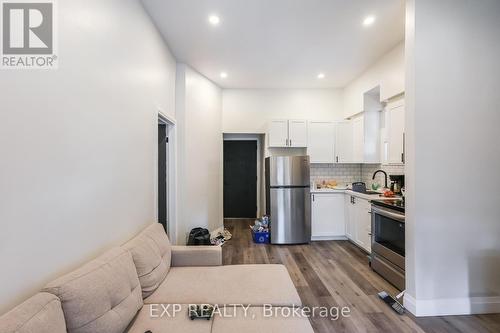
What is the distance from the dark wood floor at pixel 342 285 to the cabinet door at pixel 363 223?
188 millimetres

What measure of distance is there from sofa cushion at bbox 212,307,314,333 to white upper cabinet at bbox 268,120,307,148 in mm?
3299

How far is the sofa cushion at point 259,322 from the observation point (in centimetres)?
133

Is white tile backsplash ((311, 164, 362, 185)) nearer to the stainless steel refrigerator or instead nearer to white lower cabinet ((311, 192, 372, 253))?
white lower cabinet ((311, 192, 372, 253))

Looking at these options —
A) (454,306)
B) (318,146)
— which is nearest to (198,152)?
(318,146)

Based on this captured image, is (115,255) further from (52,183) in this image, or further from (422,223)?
(422,223)

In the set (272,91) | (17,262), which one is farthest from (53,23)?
(272,91)

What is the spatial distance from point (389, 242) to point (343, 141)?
2264mm

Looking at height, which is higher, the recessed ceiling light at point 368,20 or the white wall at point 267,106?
the recessed ceiling light at point 368,20

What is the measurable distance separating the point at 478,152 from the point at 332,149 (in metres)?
2.44

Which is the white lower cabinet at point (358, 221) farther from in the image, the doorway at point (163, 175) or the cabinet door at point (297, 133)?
the doorway at point (163, 175)

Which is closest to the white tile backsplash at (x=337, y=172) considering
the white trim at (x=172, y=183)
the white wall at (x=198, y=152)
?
the white wall at (x=198, y=152)

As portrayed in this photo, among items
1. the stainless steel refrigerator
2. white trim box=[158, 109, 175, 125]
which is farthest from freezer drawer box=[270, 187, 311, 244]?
white trim box=[158, 109, 175, 125]

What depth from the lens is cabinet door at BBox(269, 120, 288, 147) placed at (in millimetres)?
4473

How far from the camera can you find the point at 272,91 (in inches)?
190
